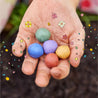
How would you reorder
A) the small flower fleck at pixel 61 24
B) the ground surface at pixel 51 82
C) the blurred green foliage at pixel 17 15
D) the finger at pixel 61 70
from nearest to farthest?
the finger at pixel 61 70
the small flower fleck at pixel 61 24
the ground surface at pixel 51 82
the blurred green foliage at pixel 17 15

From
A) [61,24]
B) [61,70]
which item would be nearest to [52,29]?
[61,24]

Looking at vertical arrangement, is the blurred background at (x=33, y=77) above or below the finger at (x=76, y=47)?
below

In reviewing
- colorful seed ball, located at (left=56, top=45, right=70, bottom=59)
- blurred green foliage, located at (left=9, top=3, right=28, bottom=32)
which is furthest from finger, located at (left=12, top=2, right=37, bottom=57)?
blurred green foliage, located at (left=9, top=3, right=28, bottom=32)

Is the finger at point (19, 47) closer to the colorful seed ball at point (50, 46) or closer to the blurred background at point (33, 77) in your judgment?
the colorful seed ball at point (50, 46)

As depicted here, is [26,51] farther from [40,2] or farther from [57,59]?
[40,2]

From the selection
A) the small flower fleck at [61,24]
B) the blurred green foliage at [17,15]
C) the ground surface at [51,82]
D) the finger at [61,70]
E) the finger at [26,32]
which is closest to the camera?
the finger at [61,70]

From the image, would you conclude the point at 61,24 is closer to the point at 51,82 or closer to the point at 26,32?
the point at 26,32

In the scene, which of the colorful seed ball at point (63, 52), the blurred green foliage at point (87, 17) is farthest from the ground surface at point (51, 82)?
the colorful seed ball at point (63, 52)
